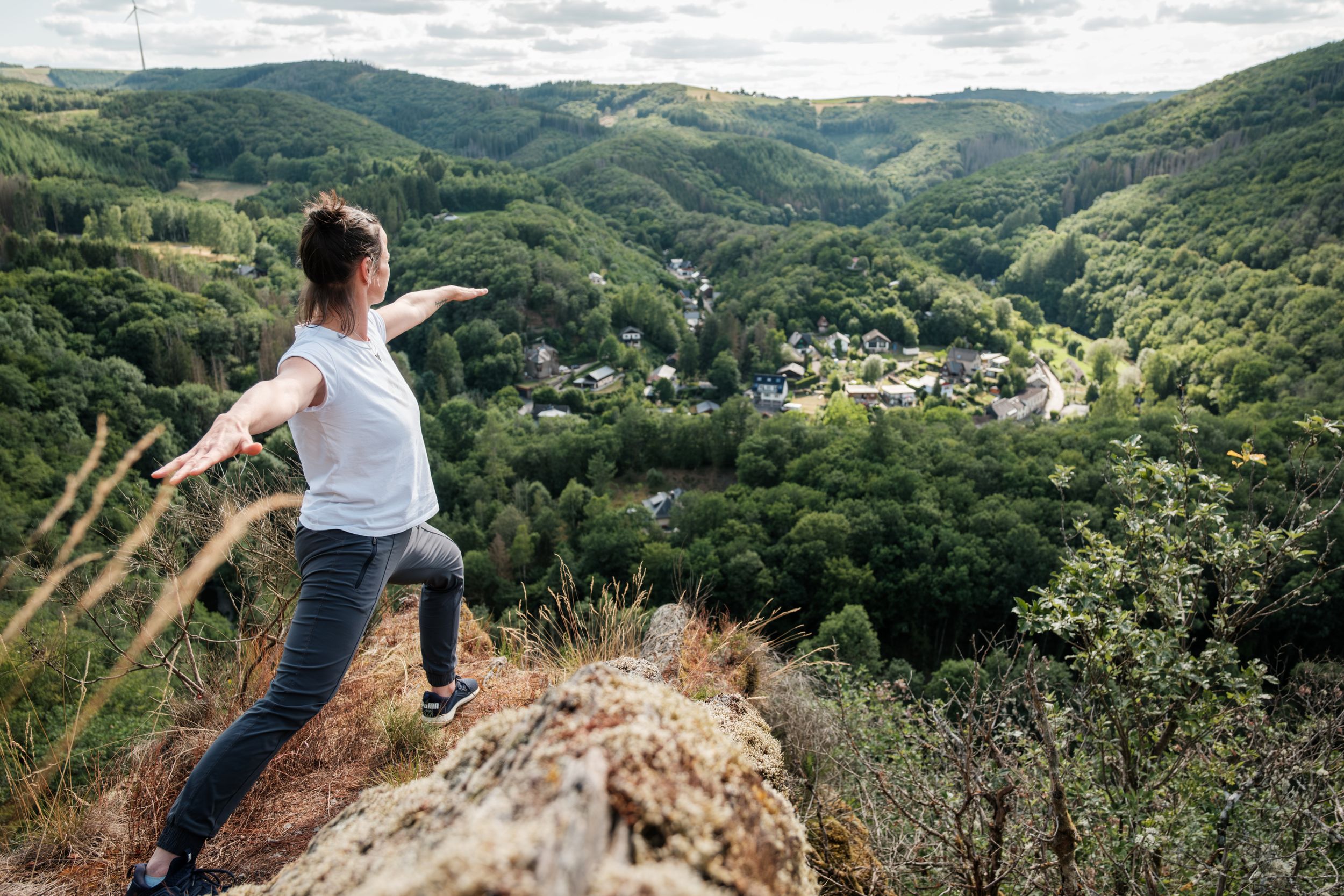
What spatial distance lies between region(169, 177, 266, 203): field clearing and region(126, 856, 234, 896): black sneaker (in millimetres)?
102132

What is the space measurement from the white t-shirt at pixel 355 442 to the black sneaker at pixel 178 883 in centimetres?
109

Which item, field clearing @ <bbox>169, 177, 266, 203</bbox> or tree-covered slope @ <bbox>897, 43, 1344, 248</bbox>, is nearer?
tree-covered slope @ <bbox>897, 43, 1344, 248</bbox>

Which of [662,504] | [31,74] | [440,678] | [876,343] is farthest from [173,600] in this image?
[31,74]

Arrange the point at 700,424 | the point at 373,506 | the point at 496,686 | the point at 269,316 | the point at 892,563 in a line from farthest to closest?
the point at 269,316, the point at 700,424, the point at 892,563, the point at 496,686, the point at 373,506

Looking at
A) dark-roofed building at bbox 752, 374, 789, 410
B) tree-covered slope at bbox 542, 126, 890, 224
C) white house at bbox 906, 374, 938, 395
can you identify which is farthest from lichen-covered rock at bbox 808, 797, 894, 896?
tree-covered slope at bbox 542, 126, 890, 224

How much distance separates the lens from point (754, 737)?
3.17 m

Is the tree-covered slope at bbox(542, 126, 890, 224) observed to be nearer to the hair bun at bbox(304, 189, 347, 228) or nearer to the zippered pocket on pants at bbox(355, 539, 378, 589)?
the hair bun at bbox(304, 189, 347, 228)

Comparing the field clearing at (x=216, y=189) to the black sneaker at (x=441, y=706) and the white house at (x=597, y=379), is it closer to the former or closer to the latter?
the white house at (x=597, y=379)

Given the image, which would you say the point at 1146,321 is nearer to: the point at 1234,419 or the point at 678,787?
the point at 1234,419

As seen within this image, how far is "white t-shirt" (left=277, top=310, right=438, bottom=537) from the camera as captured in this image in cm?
243

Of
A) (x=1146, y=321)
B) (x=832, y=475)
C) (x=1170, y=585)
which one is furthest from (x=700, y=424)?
(x=1146, y=321)

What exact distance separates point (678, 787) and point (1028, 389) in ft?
204

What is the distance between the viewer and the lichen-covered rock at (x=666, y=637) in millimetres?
4152

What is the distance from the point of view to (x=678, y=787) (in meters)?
1.35
